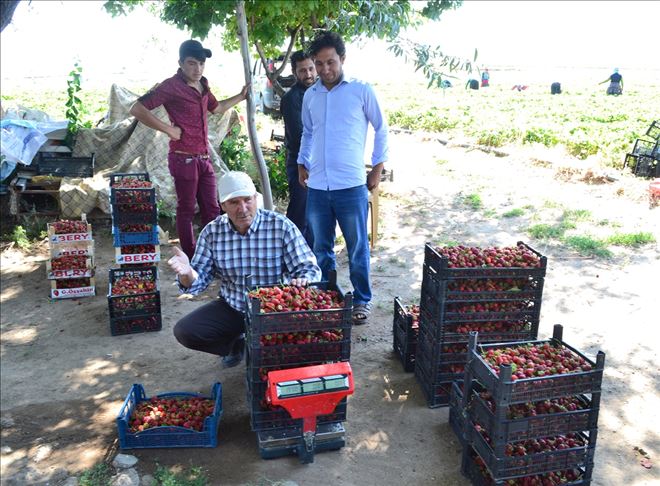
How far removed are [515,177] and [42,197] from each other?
819 cm

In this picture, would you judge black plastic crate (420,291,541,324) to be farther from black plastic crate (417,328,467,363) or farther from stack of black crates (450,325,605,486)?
stack of black crates (450,325,605,486)

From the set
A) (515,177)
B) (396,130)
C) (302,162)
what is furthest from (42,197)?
(396,130)

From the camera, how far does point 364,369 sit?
446 centimetres

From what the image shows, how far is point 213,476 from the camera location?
323cm

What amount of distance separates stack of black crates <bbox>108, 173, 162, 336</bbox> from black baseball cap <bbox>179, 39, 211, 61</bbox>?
1.31 meters

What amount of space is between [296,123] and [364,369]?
2.77 m

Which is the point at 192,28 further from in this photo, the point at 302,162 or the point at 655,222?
the point at 655,222

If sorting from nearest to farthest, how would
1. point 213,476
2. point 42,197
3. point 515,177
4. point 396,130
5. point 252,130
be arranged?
point 213,476
point 252,130
point 42,197
point 515,177
point 396,130

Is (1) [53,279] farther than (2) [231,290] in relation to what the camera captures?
Yes

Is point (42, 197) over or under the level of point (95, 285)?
over

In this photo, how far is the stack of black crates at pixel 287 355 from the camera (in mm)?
3191

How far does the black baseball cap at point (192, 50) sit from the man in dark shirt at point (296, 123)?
884 mm

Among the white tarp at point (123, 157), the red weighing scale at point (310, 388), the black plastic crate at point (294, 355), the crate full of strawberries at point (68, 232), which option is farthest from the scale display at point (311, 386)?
the white tarp at point (123, 157)

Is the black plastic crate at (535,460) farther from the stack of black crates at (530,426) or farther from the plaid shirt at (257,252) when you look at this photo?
the plaid shirt at (257,252)
